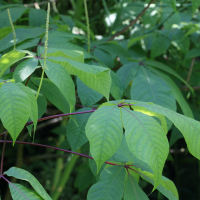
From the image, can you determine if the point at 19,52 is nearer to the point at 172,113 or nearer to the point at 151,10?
the point at 172,113

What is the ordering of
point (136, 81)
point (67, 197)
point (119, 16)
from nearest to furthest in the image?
1. point (136, 81)
2. point (119, 16)
3. point (67, 197)

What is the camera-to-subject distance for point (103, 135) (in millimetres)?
243

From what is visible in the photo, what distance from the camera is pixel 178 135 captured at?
0.64 meters

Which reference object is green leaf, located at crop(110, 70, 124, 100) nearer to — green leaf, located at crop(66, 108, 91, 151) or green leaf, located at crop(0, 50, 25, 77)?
green leaf, located at crop(66, 108, 91, 151)

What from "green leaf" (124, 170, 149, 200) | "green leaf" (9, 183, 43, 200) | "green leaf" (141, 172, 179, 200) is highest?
"green leaf" (9, 183, 43, 200)

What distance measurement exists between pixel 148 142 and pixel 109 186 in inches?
3.9

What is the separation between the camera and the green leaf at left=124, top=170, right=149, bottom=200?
291 millimetres

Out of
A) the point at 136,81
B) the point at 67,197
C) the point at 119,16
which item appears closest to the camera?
the point at 136,81

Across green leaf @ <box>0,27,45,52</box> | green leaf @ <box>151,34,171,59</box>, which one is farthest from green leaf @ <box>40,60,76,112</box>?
green leaf @ <box>151,34,171,59</box>

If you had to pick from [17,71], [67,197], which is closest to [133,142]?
[17,71]

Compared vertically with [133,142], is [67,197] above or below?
below

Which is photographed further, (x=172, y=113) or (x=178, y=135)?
(x=178, y=135)

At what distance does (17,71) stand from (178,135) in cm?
50

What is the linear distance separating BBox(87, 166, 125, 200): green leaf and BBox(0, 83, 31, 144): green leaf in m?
0.13
